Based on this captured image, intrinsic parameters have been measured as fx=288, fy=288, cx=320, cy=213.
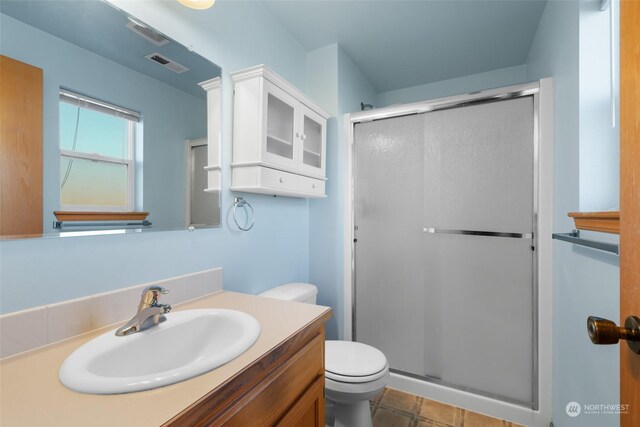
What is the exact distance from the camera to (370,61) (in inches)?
92.0

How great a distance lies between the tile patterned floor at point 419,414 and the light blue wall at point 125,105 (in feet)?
5.20

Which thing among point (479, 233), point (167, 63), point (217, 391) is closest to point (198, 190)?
point (167, 63)

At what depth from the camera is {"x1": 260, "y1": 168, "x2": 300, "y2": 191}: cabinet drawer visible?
56.0 inches

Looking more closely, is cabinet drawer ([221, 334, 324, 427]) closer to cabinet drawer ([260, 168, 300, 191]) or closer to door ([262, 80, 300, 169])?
cabinet drawer ([260, 168, 300, 191])

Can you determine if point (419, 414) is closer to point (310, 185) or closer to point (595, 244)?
point (595, 244)

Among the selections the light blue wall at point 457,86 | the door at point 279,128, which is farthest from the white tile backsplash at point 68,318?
the light blue wall at point 457,86

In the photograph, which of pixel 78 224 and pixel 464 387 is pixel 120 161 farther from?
pixel 464 387

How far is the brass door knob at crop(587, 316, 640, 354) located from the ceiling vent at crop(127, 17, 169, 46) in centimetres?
151

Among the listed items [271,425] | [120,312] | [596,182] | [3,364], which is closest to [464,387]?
[596,182]

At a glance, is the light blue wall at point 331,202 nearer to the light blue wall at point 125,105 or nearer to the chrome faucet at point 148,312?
the light blue wall at point 125,105

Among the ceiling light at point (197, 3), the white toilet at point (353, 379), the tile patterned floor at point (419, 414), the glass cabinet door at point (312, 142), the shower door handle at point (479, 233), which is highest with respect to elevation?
the ceiling light at point (197, 3)

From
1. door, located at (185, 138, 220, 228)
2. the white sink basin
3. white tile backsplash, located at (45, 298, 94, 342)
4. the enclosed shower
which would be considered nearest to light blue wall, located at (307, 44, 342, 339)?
the enclosed shower

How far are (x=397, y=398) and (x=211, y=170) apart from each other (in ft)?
5.90

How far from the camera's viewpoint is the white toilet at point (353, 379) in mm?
1315
